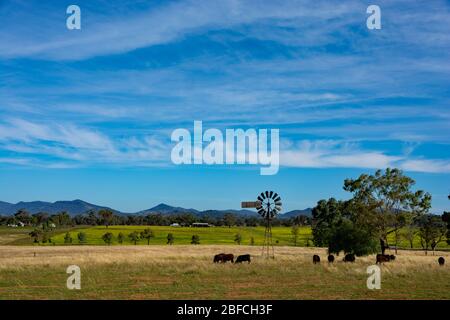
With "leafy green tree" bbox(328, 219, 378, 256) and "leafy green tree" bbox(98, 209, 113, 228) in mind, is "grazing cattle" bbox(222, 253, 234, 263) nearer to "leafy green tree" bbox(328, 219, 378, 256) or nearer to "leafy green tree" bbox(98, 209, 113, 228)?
"leafy green tree" bbox(328, 219, 378, 256)

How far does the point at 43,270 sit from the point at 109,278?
315 inches

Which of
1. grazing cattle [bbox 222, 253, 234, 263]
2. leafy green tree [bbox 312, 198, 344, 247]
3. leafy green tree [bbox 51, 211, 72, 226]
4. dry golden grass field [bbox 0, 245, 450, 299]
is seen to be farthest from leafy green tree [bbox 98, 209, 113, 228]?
dry golden grass field [bbox 0, 245, 450, 299]

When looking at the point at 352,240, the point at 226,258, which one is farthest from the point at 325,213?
the point at 226,258

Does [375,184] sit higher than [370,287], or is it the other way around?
[375,184]

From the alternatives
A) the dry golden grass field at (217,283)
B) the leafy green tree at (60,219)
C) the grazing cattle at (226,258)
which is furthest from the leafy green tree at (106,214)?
the dry golden grass field at (217,283)

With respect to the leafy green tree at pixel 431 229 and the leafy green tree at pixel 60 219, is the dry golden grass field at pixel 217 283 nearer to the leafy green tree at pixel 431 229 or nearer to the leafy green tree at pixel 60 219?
the leafy green tree at pixel 431 229

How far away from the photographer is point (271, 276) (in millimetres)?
31250

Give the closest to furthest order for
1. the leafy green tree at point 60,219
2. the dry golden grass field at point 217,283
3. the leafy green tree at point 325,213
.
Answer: the dry golden grass field at point 217,283
the leafy green tree at point 325,213
the leafy green tree at point 60,219

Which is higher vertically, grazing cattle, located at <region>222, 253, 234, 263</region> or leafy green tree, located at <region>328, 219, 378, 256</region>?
leafy green tree, located at <region>328, 219, 378, 256</region>

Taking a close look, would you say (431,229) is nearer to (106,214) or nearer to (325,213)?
(325,213)
